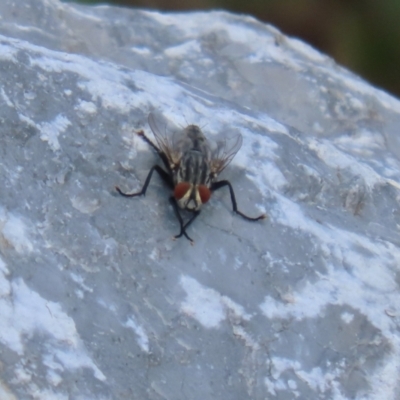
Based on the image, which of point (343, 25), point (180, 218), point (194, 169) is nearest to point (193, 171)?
point (194, 169)

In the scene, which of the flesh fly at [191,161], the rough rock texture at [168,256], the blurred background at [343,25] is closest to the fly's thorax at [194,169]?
the flesh fly at [191,161]

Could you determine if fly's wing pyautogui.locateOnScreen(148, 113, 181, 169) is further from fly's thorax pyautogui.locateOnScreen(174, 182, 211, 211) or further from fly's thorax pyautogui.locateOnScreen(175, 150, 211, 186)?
fly's thorax pyautogui.locateOnScreen(174, 182, 211, 211)

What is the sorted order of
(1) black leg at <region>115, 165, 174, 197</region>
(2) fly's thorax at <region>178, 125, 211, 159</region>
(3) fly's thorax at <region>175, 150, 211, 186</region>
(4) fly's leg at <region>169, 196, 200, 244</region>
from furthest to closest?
(2) fly's thorax at <region>178, 125, 211, 159</region>, (3) fly's thorax at <region>175, 150, 211, 186</region>, (1) black leg at <region>115, 165, 174, 197</region>, (4) fly's leg at <region>169, 196, 200, 244</region>

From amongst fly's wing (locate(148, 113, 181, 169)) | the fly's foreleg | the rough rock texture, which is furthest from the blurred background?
the fly's foreleg

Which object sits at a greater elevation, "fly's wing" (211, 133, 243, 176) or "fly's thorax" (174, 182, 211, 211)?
"fly's wing" (211, 133, 243, 176)

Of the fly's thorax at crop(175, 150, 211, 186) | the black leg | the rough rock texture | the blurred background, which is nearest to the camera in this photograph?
the rough rock texture

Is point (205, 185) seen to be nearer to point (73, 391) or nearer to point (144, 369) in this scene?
point (144, 369)
